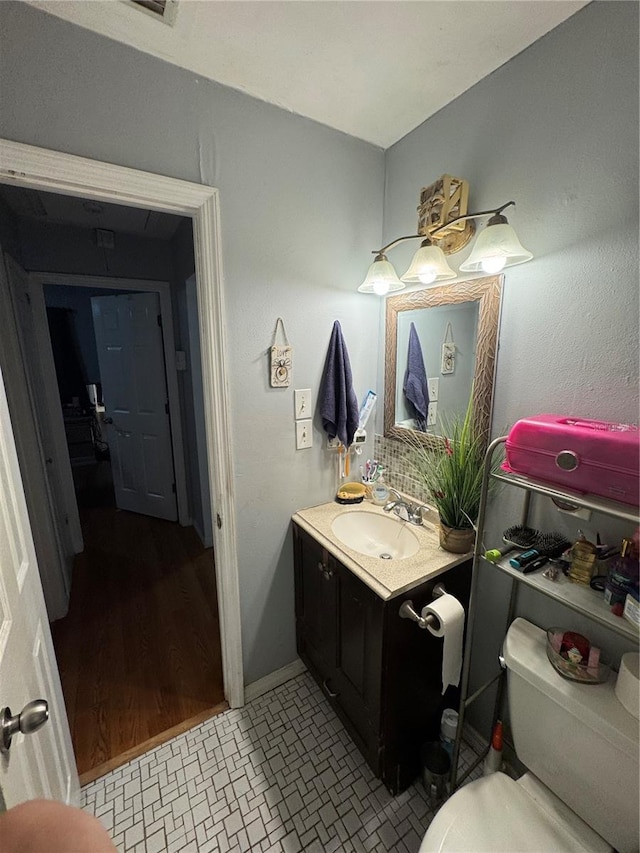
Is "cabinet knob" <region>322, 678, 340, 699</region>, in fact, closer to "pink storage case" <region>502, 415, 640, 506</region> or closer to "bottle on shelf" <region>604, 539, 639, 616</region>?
"bottle on shelf" <region>604, 539, 639, 616</region>

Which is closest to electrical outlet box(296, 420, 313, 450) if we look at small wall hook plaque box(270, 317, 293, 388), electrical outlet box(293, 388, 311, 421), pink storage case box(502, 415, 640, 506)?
electrical outlet box(293, 388, 311, 421)

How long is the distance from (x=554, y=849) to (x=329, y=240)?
79.6 inches

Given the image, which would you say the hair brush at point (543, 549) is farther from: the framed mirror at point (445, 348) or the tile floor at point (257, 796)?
the tile floor at point (257, 796)

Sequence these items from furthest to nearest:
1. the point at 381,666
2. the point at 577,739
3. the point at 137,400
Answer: the point at 137,400, the point at 381,666, the point at 577,739

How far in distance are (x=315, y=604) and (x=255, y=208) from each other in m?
1.65

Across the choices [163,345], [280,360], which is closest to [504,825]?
[280,360]

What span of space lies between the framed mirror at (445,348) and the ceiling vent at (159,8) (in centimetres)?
111

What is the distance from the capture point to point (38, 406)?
2.26 meters

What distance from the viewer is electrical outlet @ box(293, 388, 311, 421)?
1.52 metres

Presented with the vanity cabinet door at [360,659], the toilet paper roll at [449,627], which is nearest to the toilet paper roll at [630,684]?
the toilet paper roll at [449,627]

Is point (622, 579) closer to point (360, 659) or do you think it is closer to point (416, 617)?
point (416, 617)

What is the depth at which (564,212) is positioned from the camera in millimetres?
989

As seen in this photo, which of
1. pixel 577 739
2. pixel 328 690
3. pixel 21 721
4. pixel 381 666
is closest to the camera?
pixel 21 721

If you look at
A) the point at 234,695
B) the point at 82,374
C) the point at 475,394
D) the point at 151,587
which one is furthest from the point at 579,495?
the point at 82,374
